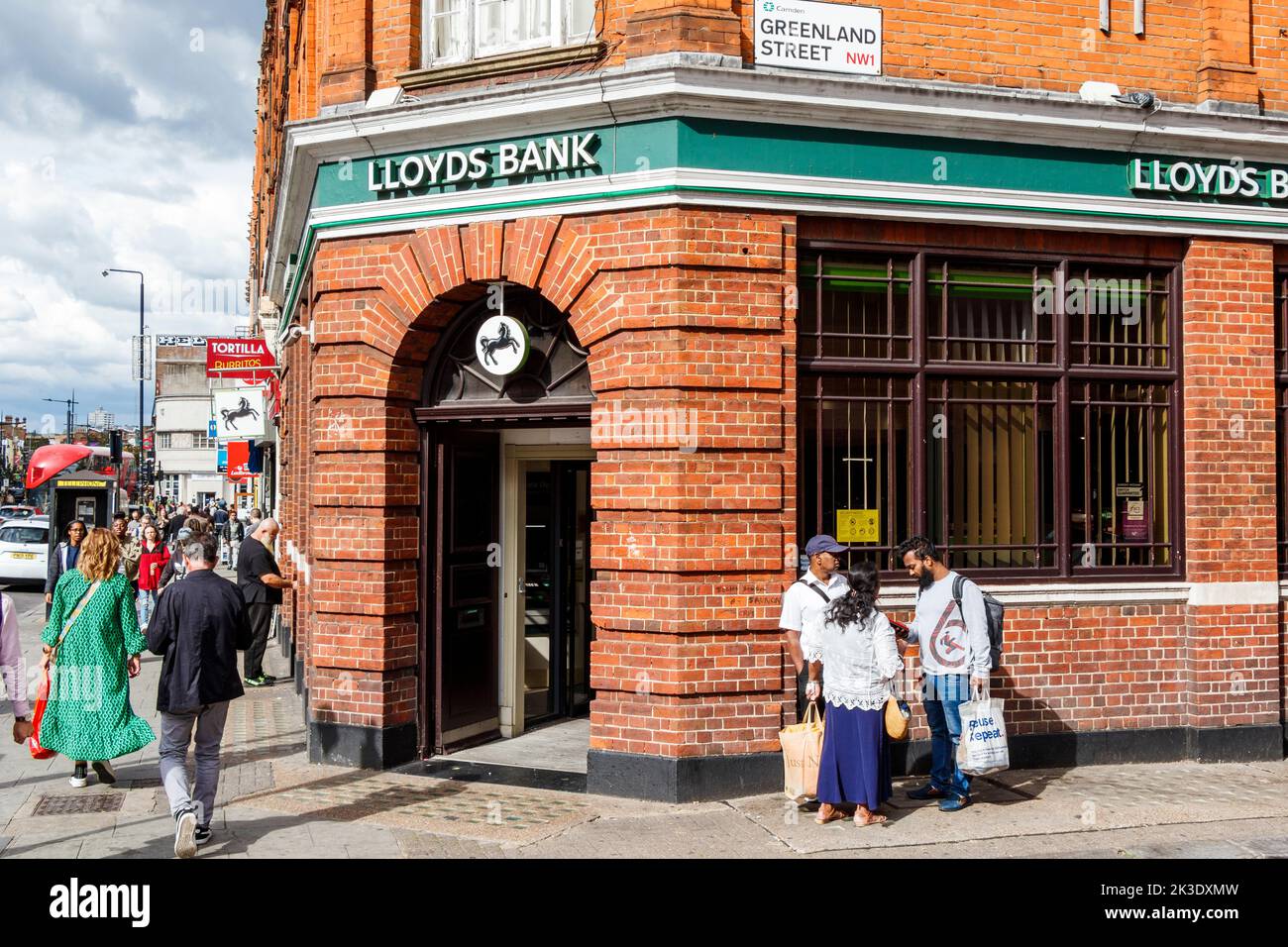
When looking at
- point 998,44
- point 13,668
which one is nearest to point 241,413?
point 13,668

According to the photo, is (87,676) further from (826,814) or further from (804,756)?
(826,814)

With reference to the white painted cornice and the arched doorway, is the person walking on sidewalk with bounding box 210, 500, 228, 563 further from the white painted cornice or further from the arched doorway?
the white painted cornice

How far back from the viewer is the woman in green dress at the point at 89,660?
8.27 m

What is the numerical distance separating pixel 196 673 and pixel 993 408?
6142 mm

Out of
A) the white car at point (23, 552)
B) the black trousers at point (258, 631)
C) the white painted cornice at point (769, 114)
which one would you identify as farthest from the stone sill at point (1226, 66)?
the white car at point (23, 552)

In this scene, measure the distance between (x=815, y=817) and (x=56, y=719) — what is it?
5326mm

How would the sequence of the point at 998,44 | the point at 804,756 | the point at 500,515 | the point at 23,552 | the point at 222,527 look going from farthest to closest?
the point at 222,527 < the point at 23,552 < the point at 500,515 < the point at 998,44 < the point at 804,756

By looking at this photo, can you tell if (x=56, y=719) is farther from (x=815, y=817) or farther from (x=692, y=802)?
(x=815, y=817)

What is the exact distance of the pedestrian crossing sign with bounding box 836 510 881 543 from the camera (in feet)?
29.1

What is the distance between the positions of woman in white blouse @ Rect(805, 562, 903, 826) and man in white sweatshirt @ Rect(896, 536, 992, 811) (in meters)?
0.68

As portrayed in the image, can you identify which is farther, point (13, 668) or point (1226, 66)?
point (1226, 66)

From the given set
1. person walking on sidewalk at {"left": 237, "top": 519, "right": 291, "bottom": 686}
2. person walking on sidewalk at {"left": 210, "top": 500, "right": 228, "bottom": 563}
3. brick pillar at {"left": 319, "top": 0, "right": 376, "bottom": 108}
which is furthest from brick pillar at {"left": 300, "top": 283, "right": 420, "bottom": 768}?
person walking on sidewalk at {"left": 210, "top": 500, "right": 228, "bottom": 563}

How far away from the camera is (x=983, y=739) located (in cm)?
748

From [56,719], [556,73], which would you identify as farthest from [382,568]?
[556,73]
